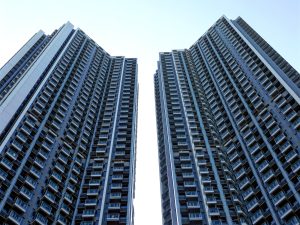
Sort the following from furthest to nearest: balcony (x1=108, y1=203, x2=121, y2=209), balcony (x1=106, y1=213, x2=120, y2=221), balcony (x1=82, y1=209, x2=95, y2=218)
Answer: balcony (x1=108, y1=203, x2=121, y2=209) → balcony (x1=82, y1=209, x2=95, y2=218) → balcony (x1=106, y1=213, x2=120, y2=221)

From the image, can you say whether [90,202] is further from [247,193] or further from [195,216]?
[247,193]

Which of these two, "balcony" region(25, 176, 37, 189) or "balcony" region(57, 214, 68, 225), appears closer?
"balcony" region(25, 176, 37, 189)

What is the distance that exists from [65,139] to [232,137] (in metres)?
27.4

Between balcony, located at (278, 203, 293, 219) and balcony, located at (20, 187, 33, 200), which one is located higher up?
balcony, located at (20, 187, 33, 200)

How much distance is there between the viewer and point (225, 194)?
198 feet

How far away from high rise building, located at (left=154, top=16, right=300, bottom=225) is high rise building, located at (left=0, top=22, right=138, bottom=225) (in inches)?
285

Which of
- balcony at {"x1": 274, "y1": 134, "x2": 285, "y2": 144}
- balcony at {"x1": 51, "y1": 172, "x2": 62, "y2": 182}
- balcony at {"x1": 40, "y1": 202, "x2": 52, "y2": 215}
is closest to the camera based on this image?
balcony at {"x1": 40, "y1": 202, "x2": 52, "y2": 215}

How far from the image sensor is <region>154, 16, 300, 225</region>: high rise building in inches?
2184

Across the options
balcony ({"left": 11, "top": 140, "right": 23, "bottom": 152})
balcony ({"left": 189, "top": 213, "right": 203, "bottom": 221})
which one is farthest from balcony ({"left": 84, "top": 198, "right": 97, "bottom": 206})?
balcony ({"left": 189, "top": 213, "right": 203, "bottom": 221})

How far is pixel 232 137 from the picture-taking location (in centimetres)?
6962

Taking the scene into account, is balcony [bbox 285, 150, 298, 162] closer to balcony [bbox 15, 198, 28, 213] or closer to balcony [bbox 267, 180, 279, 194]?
balcony [bbox 267, 180, 279, 194]

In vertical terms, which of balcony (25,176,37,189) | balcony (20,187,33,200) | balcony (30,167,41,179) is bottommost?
balcony (20,187,33,200)

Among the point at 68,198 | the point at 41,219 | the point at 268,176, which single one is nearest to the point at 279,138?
the point at 268,176

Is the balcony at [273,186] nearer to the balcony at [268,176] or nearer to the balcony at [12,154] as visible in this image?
the balcony at [268,176]
